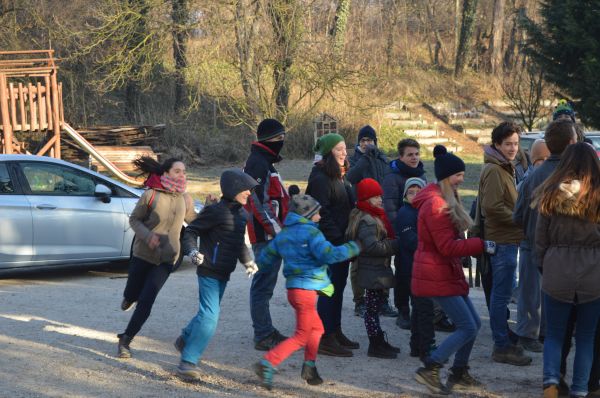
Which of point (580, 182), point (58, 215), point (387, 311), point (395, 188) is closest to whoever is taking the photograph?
point (580, 182)

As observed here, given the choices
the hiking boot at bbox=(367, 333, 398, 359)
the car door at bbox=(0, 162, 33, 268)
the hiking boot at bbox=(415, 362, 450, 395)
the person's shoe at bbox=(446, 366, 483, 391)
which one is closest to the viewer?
the hiking boot at bbox=(415, 362, 450, 395)

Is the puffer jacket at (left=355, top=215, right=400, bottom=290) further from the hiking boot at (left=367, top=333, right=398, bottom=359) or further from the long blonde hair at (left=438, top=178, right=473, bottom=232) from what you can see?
the long blonde hair at (left=438, top=178, right=473, bottom=232)

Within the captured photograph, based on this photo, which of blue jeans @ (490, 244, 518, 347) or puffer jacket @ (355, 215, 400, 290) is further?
blue jeans @ (490, 244, 518, 347)

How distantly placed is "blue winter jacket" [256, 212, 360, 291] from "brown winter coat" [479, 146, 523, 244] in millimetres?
1375

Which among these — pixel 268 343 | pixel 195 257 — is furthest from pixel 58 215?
pixel 195 257

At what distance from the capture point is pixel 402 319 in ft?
27.1

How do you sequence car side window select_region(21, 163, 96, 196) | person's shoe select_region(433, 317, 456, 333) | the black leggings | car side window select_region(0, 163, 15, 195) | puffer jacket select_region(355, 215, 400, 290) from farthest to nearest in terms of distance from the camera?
1. car side window select_region(21, 163, 96, 196)
2. car side window select_region(0, 163, 15, 195)
3. person's shoe select_region(433, 317, 456, 333)
4. the black leggings
5. puffer jacket select_region(355, 215, 400, 290)

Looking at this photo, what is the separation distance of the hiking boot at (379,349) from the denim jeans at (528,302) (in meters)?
1.17

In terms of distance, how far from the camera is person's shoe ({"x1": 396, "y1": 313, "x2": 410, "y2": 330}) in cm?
821

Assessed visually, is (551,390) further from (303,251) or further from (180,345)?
(180,345)

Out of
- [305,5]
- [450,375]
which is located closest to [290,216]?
[450,375]

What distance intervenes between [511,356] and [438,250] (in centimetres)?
149

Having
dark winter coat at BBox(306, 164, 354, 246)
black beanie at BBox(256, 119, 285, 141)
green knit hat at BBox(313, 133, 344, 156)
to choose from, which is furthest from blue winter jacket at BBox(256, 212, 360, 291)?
black beanie at BBox(256, 119, 285, 141)

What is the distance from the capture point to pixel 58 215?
34.1 feet
